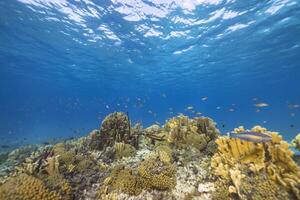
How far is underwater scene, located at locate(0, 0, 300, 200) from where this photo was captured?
4398mm

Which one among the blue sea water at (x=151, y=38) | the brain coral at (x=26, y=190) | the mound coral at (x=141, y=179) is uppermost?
the blue sea water at (x=151, y=38)

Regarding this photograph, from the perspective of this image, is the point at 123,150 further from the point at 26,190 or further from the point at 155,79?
the point at 155,79

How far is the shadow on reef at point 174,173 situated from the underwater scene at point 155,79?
0.08ft

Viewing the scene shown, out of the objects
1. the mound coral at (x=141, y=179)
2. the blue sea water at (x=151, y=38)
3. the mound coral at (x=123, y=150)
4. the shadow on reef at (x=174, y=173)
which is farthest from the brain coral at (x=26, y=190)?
the blue sea water at (x=151, y=38)

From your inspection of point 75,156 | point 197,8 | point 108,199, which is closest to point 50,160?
point 75,156

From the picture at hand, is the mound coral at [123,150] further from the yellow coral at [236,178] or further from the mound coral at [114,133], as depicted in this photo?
the yellow coral at [236,178]

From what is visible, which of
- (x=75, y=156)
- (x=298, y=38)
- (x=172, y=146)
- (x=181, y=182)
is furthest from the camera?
(x=298, y=38)

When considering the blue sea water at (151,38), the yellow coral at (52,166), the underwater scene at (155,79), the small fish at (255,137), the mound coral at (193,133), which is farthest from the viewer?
the blue sea water at (151,38)

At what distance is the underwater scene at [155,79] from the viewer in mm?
4398

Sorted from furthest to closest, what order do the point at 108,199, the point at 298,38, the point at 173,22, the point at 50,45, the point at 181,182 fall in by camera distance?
the point at 50,45
the point at 298,38
the point at 173,22
the point at 181,182
the point at 108,199

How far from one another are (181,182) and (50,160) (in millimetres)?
3565

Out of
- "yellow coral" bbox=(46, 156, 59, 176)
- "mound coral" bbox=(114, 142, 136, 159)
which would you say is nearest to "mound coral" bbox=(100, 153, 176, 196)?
"mound coral" bbox=(114, 142, 136, 159)

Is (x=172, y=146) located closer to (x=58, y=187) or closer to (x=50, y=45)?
(x=58, y=187)

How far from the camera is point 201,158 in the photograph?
5.82m
